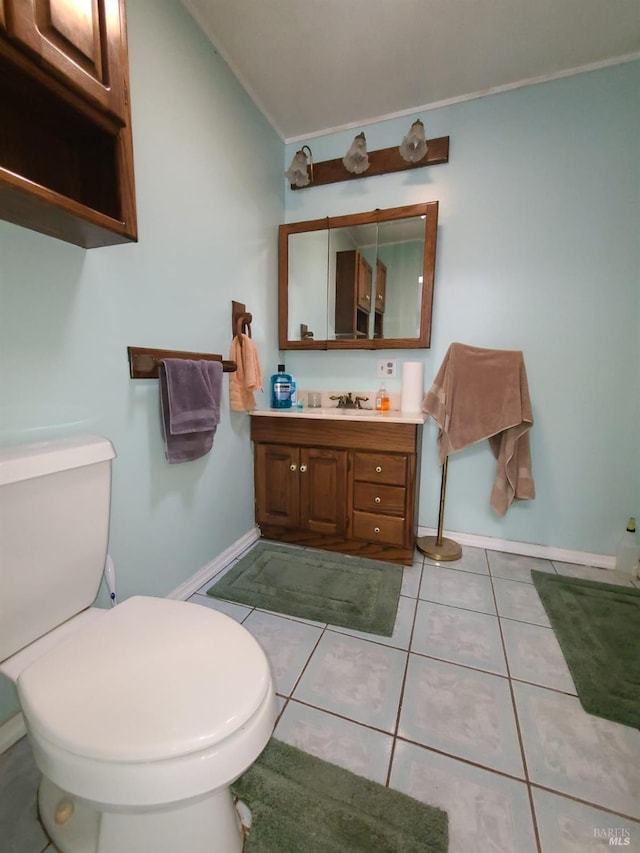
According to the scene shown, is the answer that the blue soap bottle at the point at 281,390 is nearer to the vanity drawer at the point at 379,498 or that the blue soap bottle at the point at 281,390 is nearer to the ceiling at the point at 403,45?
the vanity drawer at the point at 379,498

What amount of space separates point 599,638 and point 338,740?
1.12 meters

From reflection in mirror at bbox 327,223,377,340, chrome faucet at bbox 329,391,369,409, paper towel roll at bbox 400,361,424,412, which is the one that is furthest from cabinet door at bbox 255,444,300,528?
reflection in mirror at bbox 327,223,377,340

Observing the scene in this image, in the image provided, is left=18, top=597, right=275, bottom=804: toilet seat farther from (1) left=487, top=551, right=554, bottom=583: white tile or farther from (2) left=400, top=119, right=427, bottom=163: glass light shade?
(2) left=400, top=119, right=427, bottom=163: glass light shade

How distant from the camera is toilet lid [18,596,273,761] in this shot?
575mm

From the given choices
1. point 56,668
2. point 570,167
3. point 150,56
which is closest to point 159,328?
point 150,56

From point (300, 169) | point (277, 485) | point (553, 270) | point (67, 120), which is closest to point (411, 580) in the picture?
point (277, 485)

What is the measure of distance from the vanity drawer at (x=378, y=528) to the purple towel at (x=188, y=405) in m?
0.91

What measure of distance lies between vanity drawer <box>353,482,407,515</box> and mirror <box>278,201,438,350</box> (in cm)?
85

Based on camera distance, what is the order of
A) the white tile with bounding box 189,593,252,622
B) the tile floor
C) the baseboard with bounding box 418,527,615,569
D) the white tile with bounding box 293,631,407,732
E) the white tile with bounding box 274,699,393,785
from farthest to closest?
the baseboard with bounding box 418,527,615,569, the white tile with bounding box 189,593,252,622, the white tile with bounding box 293,631,407,732, the white tile with bounding box 274,699,393,785, the tile floor

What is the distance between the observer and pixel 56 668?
697 millimetres

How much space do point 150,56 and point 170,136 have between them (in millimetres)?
230

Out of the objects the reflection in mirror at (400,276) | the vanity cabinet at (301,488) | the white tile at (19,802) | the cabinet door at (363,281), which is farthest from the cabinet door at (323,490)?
the white tile at (19,802)

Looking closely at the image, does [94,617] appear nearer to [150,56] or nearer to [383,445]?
[383,445]

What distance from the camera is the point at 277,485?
6.73ft
